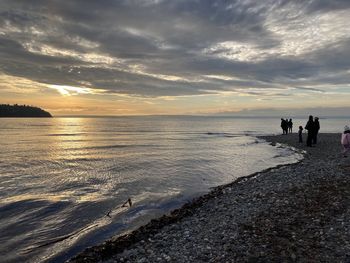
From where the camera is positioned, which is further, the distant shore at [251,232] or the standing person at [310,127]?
the standing person at [310,127]

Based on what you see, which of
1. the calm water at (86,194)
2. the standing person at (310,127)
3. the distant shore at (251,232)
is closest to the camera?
the distant shore at (251,232)

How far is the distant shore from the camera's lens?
8.84m

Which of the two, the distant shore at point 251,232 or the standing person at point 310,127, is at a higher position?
the standing person at point 310,127

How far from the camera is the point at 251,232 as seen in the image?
405 inches

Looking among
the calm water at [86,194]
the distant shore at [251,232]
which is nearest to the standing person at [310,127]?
the calm water at [86,194]

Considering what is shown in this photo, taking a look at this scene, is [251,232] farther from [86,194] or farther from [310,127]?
[310,127]

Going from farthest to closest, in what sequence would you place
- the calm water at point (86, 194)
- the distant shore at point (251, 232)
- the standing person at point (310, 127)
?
the standing person at point (310, 127) → the calm water at point (86, 194) → the distant shore at point (251, 232)

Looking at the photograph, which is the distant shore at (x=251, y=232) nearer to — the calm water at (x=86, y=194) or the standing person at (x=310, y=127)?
the calm water at (x=86, y=194)

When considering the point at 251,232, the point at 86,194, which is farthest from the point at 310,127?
the point at 251,232

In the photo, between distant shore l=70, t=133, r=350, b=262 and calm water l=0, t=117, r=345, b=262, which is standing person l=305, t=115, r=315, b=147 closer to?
calm water l=0, t=117, r=345, b=262

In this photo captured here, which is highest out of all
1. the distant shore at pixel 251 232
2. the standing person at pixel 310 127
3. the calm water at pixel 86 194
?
the standing person at pixel 310 127

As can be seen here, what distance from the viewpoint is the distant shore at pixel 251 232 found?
29.0ft

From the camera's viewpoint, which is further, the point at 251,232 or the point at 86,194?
the point at 86,194

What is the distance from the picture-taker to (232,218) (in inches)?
469
